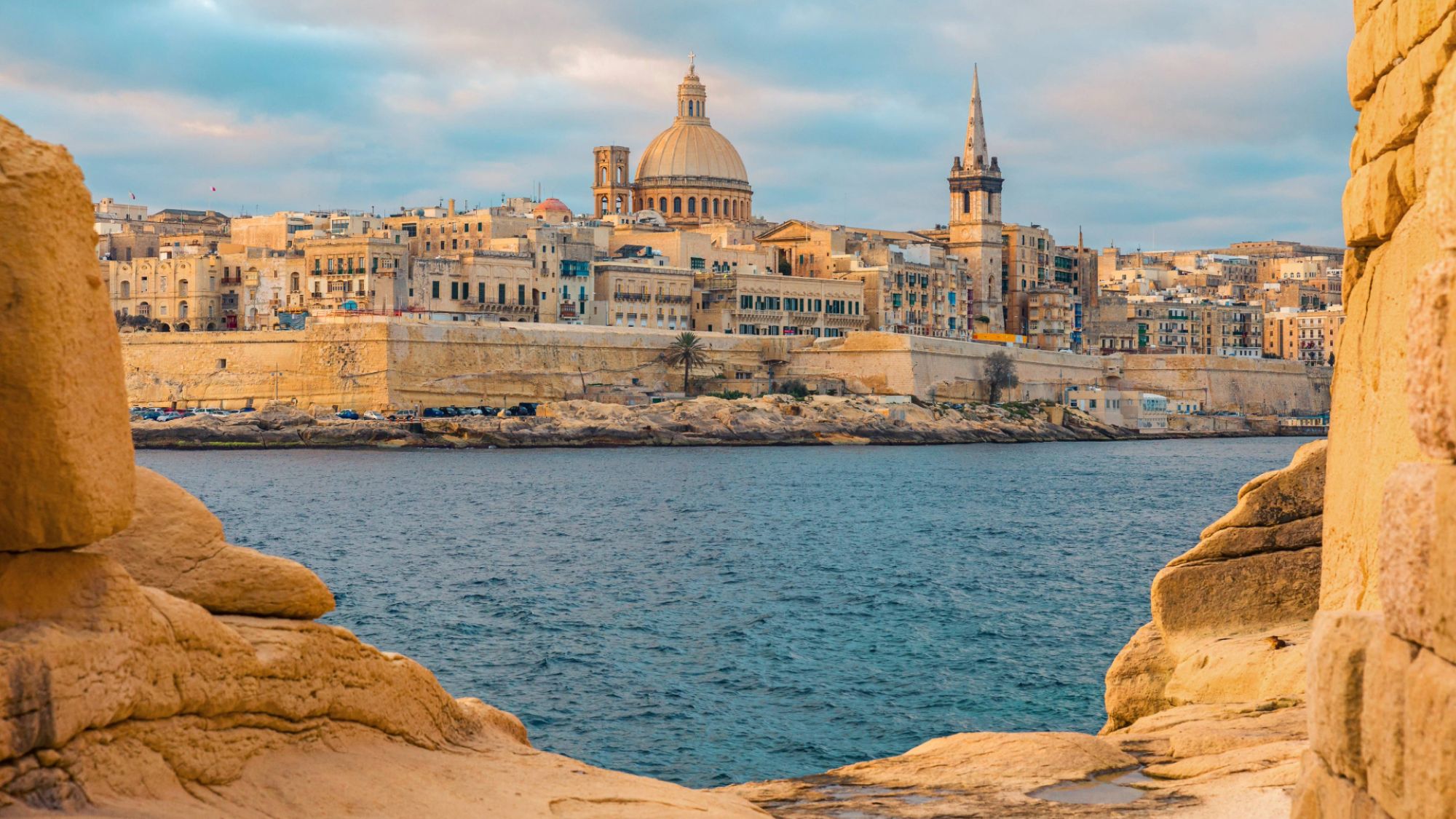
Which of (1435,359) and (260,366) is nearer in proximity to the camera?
(1435,359)

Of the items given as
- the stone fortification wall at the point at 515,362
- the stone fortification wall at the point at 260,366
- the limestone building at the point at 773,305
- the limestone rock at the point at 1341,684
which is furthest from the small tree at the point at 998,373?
the limestone rock at the point at 1341,684

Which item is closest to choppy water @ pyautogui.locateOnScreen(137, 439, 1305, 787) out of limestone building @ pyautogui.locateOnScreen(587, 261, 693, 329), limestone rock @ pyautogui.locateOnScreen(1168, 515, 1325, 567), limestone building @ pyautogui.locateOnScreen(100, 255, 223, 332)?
limestone rock @ pyautogui.locateOnScreen(1168, 515, 1325, 567)

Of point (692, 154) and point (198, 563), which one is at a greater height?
point (692, 154)

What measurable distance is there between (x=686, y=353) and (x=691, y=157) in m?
28.6

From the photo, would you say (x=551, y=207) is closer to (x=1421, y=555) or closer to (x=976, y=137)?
(x=976, y=137)

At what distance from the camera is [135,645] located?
17.3ft

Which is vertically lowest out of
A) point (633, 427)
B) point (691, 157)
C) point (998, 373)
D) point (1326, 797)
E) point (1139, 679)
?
point (633, 427)

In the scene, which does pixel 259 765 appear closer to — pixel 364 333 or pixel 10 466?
pixel 10 466

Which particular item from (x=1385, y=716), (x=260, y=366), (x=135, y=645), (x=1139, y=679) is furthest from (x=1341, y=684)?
(x=260, y=366)

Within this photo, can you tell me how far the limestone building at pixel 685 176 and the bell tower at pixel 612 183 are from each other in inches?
1.6

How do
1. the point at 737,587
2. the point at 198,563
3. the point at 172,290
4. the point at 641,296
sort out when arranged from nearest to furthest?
the point at 198,563
the point at 737,587
the point at 172,290
the point at 641,296

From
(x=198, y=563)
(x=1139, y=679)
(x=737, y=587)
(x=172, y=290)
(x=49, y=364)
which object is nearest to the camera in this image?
(x=49, y=364)

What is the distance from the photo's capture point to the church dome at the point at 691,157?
3625 inches

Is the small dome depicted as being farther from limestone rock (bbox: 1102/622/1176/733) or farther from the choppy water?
limestone rock (bbox: 1102/622/1176/733)
